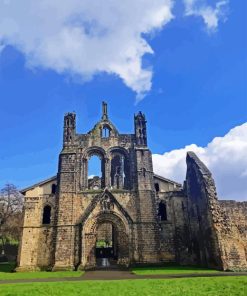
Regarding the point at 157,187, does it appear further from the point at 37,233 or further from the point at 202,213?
the point at 37,233

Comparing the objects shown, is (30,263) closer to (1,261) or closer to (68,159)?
(68,159)

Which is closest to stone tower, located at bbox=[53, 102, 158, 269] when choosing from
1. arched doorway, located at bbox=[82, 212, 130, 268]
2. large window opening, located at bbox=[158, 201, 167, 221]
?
arched doorway, located at bbox=[82, 212, 130, 268]

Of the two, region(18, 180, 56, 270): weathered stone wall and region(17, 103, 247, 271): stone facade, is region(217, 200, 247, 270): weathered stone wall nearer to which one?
region(17, 103, 247, 271): stone facade

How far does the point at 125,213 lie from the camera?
2412 cm

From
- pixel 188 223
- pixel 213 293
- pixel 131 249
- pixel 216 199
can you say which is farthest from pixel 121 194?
pixel 213 293

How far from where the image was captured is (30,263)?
2297 centimetres

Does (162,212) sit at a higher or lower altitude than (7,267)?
higher

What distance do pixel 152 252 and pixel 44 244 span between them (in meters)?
9.07

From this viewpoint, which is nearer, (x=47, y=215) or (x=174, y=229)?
(x=174, y=229)

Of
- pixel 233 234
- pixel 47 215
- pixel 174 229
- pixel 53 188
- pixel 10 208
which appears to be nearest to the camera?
pixel 233 234

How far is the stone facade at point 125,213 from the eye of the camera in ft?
72.5

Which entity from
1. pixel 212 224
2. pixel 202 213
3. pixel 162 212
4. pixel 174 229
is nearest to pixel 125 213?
pixel 162 212

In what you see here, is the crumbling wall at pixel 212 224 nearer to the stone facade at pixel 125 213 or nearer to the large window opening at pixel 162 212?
the stone facade at pixel 125 213

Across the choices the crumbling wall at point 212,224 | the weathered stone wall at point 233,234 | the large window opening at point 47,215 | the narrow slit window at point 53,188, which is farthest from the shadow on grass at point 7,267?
the weathered stone wall at point 233,234
